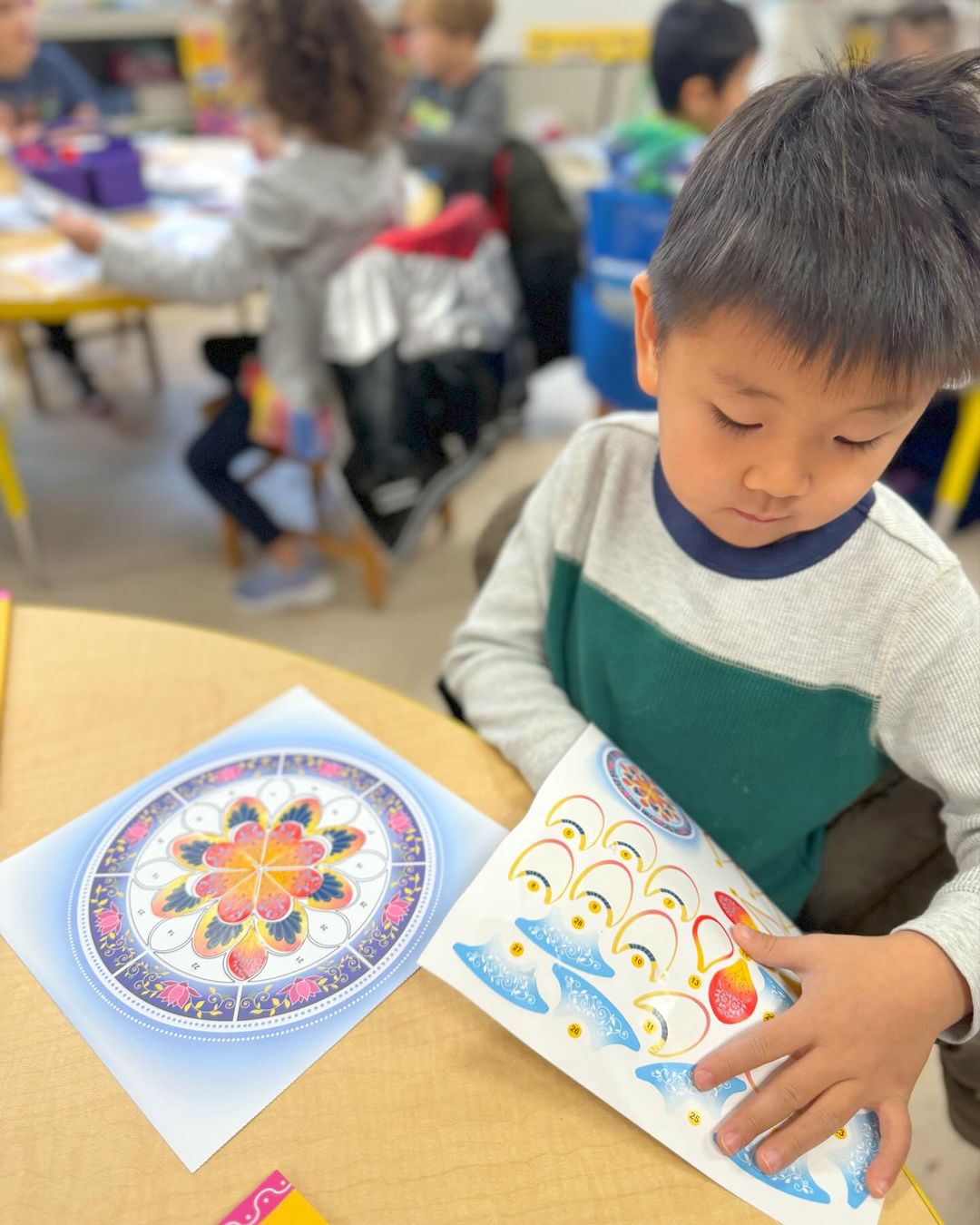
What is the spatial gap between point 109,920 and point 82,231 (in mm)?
1452

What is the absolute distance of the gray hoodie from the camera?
1.53m

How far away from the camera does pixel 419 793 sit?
609mm

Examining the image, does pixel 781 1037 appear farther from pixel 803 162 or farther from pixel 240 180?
pixel 240 180

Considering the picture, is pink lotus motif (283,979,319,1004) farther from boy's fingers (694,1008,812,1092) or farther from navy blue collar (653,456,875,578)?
navy blue collar (653,456,875,578)

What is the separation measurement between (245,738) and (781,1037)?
40cm

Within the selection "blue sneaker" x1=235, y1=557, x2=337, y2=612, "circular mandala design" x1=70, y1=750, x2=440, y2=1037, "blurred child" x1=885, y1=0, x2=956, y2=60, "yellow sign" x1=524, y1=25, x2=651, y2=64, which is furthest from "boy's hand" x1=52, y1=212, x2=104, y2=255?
"yellow sign" x1=524, y1=25, x2=651, y2=64

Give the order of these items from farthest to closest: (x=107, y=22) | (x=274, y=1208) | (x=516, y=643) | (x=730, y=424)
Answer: (x=107, y=22)
(x=516, y=643)
(x=730, y=424)
(x=274, y=1208)

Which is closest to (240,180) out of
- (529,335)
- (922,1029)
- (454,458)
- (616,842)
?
(529,335)

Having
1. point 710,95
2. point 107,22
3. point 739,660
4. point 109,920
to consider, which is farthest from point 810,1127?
point 107,22

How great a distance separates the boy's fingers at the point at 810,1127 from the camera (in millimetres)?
438

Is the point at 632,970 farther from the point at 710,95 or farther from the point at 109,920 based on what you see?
the point at 710,95

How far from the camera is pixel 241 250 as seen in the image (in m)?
1.58

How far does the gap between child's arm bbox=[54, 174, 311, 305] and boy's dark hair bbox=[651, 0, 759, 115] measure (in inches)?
35.6

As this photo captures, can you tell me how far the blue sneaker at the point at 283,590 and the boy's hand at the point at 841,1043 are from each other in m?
1.57
